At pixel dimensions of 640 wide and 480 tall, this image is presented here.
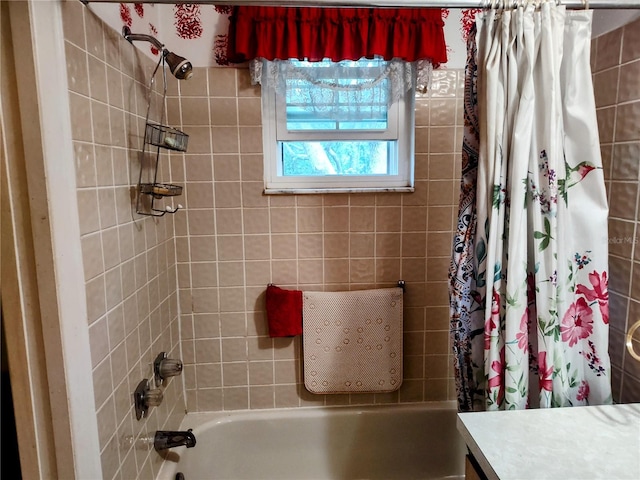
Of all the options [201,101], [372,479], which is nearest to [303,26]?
[201,101]

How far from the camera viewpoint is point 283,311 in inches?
68.9

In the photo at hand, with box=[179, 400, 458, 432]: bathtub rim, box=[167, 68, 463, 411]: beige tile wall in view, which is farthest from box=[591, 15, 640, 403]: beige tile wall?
box=[179, 400, 458, 432]: bathtub rim

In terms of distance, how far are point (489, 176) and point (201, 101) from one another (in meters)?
1.20

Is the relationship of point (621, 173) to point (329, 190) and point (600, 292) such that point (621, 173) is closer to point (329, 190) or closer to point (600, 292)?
point (600, 292)

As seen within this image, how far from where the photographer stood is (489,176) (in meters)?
1.05

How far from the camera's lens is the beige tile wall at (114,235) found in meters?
0.99

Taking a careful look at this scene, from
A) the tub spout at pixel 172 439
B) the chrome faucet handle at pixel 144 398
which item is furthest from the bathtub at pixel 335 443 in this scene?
the chrome faucet handle at pixel 144 398

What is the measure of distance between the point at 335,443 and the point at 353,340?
0.50 metres

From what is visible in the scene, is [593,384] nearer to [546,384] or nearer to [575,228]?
[546,384]

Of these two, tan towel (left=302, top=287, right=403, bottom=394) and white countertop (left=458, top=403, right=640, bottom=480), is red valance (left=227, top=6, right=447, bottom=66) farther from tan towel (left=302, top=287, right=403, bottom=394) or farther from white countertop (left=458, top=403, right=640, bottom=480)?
white countertop (left=458, top=403, right=640, bottom=480)

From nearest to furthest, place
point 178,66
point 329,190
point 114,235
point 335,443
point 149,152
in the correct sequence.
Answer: point 114,235
point 178,66
point 149,152
point 329,190
point 335,443

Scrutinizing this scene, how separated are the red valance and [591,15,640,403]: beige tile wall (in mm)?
627

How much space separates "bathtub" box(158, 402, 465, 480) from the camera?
5.98 ft

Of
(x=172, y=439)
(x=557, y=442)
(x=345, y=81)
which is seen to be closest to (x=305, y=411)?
(x=172, y=439)
